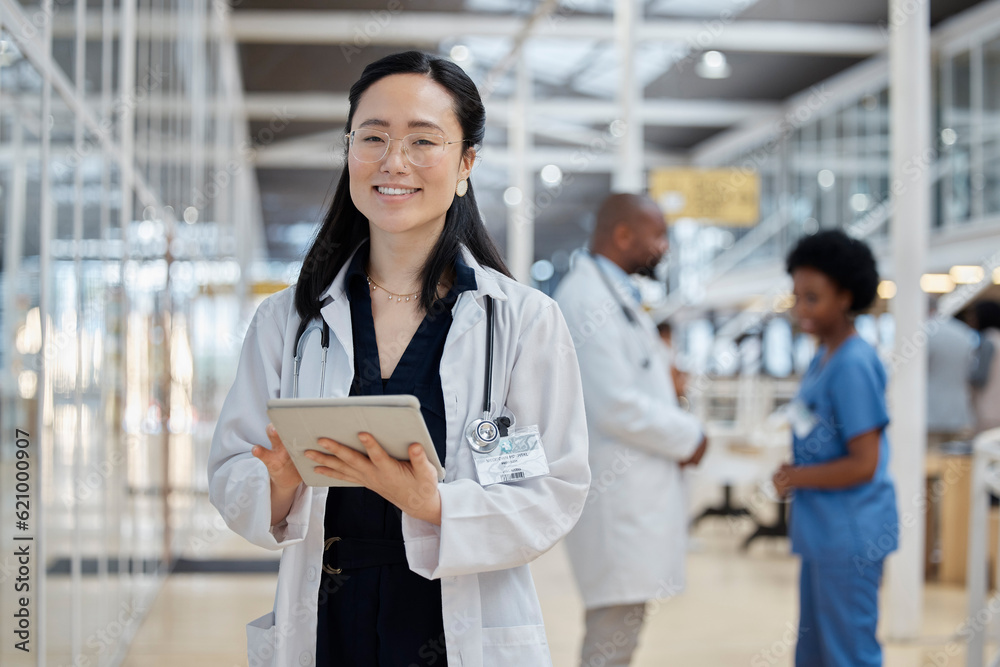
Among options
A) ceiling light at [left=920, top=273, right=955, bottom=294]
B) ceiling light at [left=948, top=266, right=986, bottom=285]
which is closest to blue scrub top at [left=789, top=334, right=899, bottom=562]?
ceiling light at [left=948, top=266, right=986, bottom=285]

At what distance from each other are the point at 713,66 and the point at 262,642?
1518cm

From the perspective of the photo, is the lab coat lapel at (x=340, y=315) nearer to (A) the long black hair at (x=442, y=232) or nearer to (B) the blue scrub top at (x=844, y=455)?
(A) the long black hair at (x=442, y=232)

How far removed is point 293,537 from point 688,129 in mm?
20285

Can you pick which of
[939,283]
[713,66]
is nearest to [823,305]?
[939,283]

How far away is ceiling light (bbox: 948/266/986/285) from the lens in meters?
12.7

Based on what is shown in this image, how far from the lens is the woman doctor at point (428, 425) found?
1492mm

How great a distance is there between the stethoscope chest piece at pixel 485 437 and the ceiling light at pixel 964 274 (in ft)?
41.3

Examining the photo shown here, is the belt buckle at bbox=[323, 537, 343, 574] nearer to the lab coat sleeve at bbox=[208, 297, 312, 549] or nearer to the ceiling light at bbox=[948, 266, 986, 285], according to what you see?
the lab coat sleeve at bbox=[208, 297, 312, 549]

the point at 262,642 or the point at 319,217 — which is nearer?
the point at 262,642

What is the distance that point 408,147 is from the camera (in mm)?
1554

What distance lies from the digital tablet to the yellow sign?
8.10 metres

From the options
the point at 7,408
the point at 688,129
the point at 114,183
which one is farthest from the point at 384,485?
the point at 688,129

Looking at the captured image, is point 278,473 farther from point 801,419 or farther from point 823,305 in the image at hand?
point 823,305

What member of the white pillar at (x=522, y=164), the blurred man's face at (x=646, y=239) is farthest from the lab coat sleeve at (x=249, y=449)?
the white pillar at (x=522, y=164)
